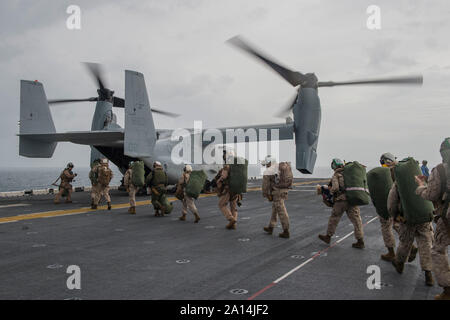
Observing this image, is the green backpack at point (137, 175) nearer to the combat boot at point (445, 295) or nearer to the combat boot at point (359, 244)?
the combat boot at point (359, 244)

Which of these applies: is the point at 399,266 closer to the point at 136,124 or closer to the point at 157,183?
the point at 157,183

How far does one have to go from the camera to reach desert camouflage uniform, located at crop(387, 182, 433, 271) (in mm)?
4926

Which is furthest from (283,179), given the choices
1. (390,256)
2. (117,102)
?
(117,102)

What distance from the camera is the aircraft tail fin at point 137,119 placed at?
15102 mm

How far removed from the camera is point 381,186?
20.0 ft

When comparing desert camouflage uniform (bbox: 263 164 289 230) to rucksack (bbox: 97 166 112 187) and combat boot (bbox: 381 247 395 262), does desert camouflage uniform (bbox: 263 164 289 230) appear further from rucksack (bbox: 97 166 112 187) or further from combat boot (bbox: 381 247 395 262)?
rucksack (bbox: 97 166 112 187)

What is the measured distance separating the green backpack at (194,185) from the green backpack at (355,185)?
4722 mm

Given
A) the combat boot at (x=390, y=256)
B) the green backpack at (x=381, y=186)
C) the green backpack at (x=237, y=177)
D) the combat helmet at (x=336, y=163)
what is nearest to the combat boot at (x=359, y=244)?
the combat boot at (x=390, y=256)

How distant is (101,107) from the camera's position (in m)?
21.0

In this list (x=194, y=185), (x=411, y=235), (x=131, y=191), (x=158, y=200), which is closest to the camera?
(x=411, y=235)

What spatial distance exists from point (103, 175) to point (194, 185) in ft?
14.3

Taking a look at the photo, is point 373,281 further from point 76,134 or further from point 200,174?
point 76,134

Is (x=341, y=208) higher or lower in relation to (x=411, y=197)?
lower
